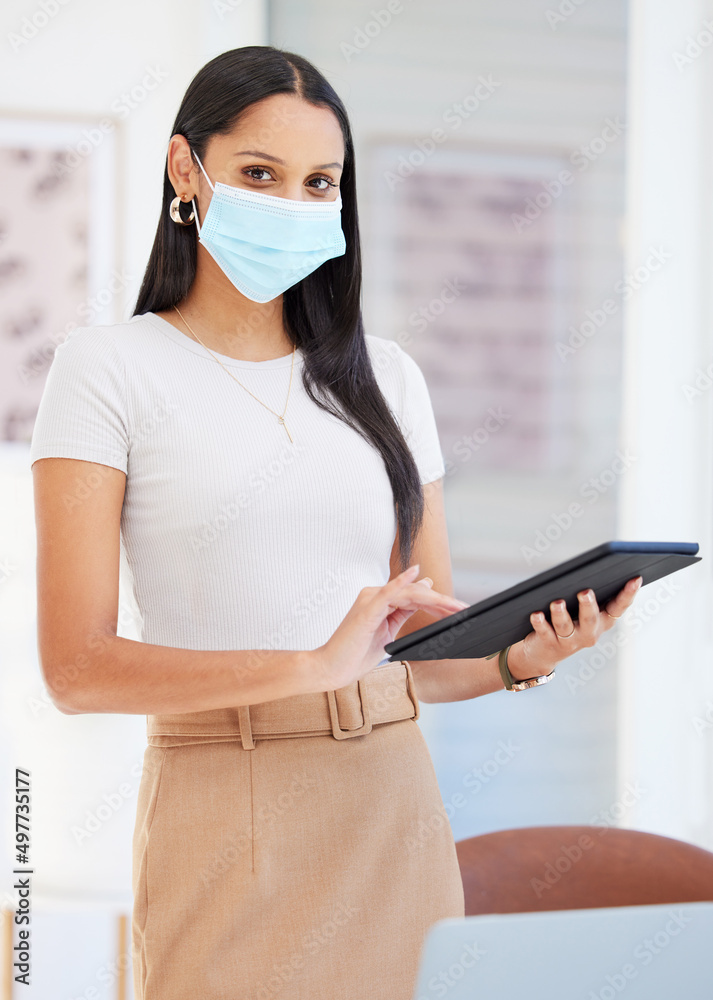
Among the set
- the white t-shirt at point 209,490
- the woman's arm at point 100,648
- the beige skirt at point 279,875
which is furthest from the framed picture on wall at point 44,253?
the beige skirt at point 279,875

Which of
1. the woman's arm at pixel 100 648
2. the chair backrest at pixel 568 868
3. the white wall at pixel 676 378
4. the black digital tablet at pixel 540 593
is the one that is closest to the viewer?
the black digital tablet at pixel 540 593

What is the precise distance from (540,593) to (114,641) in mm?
441

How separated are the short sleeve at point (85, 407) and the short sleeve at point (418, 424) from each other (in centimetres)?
41

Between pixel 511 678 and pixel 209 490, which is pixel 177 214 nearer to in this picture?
pixel 209 490

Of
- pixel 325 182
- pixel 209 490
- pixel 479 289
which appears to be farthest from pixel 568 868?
pixel 479 289

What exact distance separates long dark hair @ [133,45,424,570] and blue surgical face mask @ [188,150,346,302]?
62 mm

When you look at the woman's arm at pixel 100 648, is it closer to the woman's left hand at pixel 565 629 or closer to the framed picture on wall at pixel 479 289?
the woman's left hand at pixel 565 629

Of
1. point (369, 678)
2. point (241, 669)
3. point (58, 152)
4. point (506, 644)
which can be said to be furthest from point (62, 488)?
point (58, 152)

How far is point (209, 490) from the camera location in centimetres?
108

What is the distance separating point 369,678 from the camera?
1.11 metres

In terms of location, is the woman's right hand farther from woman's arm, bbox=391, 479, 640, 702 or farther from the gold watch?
the gold watch

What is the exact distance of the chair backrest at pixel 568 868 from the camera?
1451mm

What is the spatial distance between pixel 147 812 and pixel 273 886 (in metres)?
0.17

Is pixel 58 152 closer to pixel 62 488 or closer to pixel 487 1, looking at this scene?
pixel 487 1
